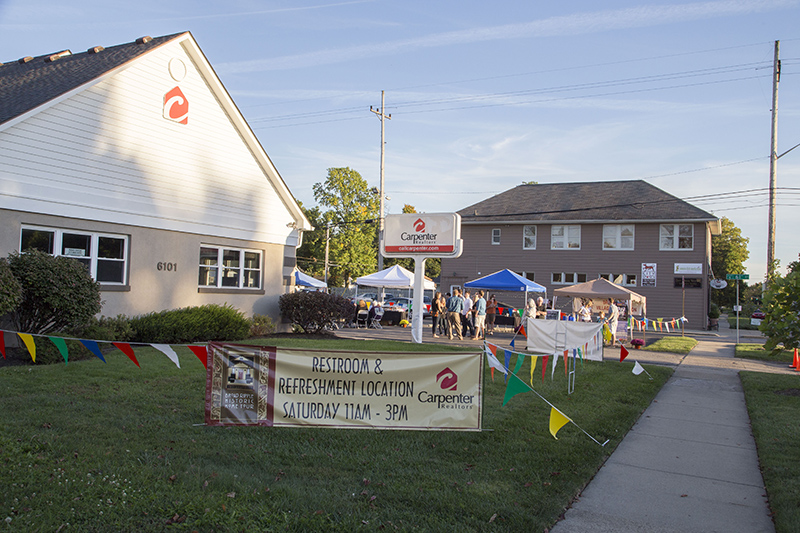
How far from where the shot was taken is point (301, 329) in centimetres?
1952

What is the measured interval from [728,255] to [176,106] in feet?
214

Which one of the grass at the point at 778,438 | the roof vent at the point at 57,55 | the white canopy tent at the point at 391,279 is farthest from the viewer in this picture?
the white canopy tent at the point at 391,279

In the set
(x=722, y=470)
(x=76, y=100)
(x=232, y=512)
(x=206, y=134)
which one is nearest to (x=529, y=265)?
(x=206, y=134)

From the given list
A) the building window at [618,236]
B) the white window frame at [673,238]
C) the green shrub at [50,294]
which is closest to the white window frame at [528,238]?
the building window at [618,236]

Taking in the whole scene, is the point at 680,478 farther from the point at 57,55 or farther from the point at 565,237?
the point at 565,237

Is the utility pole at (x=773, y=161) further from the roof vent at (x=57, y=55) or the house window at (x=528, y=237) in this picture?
the roof vent at (x=57, y=55)

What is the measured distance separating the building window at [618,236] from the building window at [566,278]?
228 centimetres

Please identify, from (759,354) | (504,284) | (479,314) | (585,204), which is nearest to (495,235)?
(585,204)

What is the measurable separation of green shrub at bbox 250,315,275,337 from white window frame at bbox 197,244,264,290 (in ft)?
3.68

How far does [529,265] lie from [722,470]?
107ft

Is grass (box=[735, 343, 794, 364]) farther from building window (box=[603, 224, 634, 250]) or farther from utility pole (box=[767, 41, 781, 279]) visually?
building window (box=[603, 224, 634, 250])

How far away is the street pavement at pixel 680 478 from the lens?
17.1ft

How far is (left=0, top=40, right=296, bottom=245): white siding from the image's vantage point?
43.2 ft

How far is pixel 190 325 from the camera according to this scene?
48.1ft
